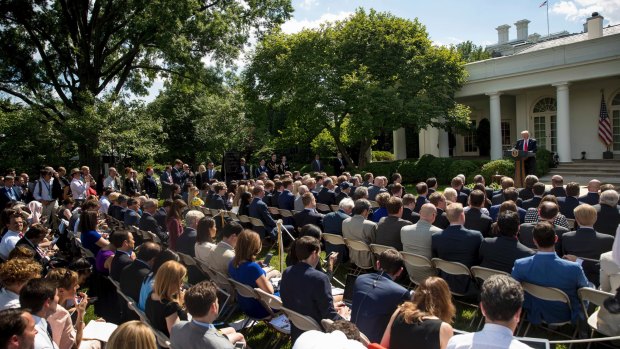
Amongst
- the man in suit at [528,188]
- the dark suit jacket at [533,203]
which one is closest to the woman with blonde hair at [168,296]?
the dark suit jacket at [533,203]

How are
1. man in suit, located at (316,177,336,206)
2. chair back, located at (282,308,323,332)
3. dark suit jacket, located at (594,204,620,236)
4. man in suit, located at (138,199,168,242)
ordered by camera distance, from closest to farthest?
chair back, located at (282,308,323,332)
dark suit jacket, located at (594,204,620,236)
man in suit, located at (138,199,168,242)
man in suit, located at (316,177,336,206)

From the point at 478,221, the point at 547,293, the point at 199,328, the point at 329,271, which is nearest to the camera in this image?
the point at 199,328

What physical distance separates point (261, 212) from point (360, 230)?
2.93m

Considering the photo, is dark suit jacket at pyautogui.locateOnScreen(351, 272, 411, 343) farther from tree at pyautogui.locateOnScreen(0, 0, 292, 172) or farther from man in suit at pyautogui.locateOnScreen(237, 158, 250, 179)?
tree at pyautogui.locateOnScreen(0, 0, 292, 172)

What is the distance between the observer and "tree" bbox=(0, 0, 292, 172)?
65.3 ft

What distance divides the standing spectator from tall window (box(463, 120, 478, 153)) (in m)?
27.8

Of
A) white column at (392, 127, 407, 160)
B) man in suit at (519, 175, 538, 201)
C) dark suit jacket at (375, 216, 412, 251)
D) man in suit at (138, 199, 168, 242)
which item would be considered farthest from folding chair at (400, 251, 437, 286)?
white column at (392, 127, 407, 160)

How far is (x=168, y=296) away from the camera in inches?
152

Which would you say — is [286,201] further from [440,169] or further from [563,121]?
[563,121]

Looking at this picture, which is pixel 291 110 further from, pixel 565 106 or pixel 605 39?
pixel 605 39

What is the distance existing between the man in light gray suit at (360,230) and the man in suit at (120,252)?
10.8ft

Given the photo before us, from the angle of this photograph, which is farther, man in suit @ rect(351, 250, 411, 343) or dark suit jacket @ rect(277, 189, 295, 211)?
dark suit jacket @ rect(277, 189, 295, 211)

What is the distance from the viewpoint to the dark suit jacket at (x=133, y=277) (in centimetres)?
472

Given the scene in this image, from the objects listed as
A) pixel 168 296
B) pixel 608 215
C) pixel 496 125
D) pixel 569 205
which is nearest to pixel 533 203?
pixel 569 205
